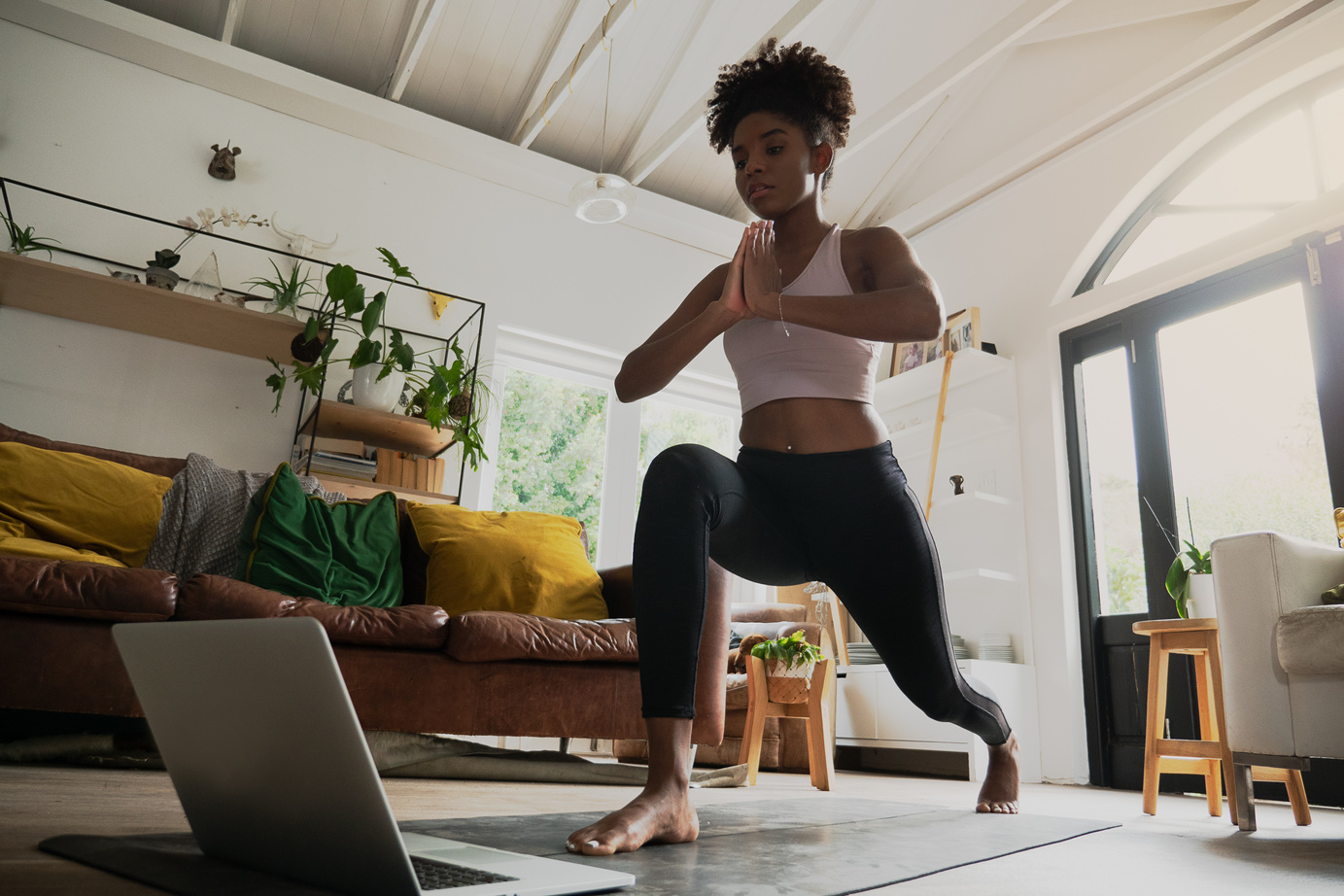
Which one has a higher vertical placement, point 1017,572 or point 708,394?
point 708,394

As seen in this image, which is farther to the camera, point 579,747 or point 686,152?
point 686,152

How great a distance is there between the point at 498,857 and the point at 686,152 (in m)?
4.71

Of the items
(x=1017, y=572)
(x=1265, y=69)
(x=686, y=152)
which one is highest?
(x=686, y=152)

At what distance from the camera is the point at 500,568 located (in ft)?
9.52

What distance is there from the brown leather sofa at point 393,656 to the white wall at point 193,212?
1178mm

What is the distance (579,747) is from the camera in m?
4.33

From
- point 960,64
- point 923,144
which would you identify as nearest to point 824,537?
point 960,64

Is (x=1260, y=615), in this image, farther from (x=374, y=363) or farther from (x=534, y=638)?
(x=374, y=363)

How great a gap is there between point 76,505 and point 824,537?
7.34 ft

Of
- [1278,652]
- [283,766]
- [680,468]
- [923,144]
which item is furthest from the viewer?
[923,144]

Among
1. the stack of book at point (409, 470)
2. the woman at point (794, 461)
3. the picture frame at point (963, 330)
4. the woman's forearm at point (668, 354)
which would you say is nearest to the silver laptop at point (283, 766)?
the woman at point (794, 461)

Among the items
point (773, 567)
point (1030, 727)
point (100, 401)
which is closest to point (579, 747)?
point (1030, 727)

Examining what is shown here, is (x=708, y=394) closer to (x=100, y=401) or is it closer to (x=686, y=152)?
(x=686, y=152)

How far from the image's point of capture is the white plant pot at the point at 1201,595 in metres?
2.80
